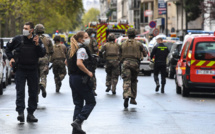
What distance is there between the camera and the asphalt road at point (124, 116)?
417 inches

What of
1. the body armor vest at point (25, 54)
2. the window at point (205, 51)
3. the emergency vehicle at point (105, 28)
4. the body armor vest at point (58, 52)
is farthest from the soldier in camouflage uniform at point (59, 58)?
the emergency vehicle at point (105, 28)

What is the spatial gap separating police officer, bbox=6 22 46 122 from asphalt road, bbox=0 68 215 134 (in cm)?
38

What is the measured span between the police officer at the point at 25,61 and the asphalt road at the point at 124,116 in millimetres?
384

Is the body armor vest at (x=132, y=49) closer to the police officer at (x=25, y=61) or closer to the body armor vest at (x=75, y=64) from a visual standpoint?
the police officer at (x=25, y=61)

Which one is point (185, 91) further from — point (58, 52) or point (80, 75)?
point (80, 75)

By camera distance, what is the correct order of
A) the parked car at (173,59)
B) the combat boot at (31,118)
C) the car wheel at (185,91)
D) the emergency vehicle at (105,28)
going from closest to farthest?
the combat boot at (31,118) < the car wheel at (185,91) < the parked car at (173,59) < the emergency vehicle at (105,28)

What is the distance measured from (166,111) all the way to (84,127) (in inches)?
127

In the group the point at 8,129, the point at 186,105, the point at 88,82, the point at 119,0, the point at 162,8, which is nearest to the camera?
the point at 88,82

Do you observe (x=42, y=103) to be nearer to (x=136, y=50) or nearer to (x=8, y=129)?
(x=136, y=50)

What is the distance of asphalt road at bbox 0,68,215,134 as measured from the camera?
10.6 metres

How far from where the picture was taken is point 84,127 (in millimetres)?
10891

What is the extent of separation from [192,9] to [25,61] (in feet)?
126

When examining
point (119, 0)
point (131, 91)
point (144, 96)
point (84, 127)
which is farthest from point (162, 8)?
point (119, 0)

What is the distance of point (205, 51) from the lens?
17203 mm
